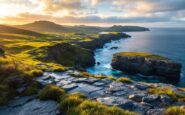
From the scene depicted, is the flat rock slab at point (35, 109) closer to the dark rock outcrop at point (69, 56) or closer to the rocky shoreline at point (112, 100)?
the rocky shoreline at point (112, 100)

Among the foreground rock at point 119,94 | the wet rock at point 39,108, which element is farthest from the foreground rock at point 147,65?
the wet rock at point 39,108

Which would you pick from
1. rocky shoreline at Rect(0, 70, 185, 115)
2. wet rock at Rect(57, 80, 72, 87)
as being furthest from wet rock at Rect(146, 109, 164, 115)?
wet rock at Rect(57, 80, 72, 87)

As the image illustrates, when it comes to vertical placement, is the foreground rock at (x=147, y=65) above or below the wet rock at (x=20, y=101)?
below

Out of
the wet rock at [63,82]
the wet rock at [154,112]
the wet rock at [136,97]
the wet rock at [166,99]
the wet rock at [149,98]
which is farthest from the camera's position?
the wet rock at [63,82]

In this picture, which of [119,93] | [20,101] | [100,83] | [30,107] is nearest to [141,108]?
[119,93]

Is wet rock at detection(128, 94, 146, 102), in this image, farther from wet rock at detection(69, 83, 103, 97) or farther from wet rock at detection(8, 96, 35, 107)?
wet rock at detection(8, 96, 35, 107)

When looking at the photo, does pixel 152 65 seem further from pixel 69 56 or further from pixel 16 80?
pixel 16 80

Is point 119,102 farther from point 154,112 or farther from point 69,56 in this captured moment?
point 69,56

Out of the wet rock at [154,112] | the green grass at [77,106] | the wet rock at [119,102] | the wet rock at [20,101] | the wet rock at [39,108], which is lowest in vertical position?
the wet rock at [20,101]

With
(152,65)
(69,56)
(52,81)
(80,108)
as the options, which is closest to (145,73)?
(152,65)
